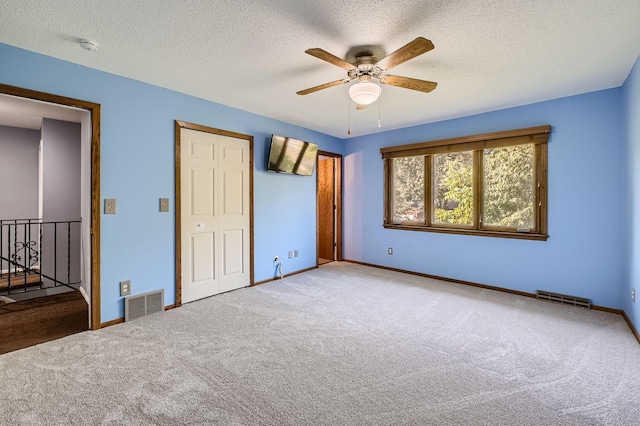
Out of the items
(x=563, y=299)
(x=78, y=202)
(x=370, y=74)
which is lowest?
(x=563, y=299)

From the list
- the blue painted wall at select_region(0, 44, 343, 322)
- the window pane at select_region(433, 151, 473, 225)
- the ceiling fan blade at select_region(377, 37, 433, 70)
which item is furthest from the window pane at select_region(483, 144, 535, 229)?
the blue painted wall at select_region(0, 44, 343, 322)

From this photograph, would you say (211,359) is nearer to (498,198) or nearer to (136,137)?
(136,137)

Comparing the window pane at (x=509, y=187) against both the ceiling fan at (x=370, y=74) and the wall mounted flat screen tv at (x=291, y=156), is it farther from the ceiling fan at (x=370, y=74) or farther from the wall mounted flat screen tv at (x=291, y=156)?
the wall mounted flat screen tv at (x=291, y=156)

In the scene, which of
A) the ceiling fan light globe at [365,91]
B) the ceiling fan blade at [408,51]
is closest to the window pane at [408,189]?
the ceiling fan light globe at [365,91]

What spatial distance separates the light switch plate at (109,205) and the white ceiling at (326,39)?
1243mm

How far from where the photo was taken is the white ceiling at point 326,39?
192cm

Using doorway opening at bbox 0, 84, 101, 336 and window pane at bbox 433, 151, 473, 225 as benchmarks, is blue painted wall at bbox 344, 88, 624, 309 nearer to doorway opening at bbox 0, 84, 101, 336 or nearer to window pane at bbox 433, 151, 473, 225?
window pane at bbox 433, 151, 473, 225

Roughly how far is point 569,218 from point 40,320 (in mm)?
6020

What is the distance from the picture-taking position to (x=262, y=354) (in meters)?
2.37

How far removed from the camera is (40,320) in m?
3.10

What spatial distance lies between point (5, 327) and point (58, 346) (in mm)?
992

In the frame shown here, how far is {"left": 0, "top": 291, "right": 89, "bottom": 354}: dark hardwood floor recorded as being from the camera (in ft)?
8.67

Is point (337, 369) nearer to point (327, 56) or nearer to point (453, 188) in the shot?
point (327, 56)

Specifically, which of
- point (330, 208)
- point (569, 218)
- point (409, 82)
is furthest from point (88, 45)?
point (569, 218)
